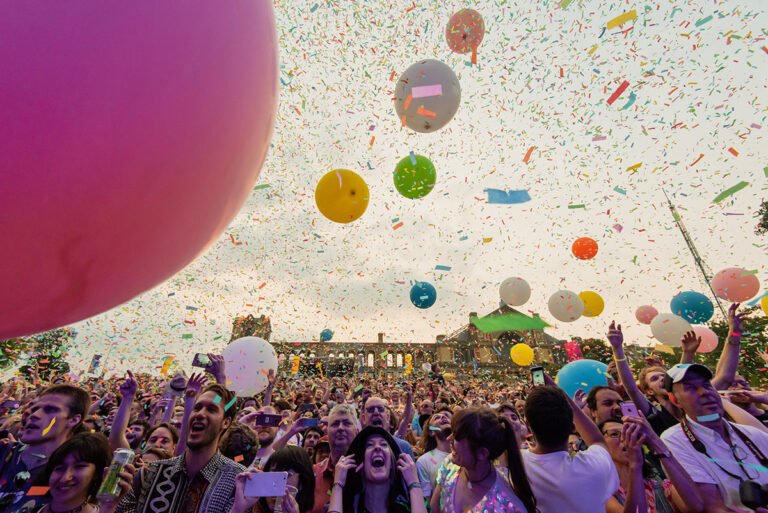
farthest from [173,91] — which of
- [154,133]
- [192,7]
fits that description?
[192,7]

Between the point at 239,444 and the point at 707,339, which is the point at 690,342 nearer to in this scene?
the point at 707,339

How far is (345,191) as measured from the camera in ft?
16.4

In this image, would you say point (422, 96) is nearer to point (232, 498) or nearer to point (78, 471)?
point (232, 498)

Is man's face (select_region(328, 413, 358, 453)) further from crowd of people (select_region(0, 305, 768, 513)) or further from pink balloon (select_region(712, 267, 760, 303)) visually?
pink balloon (select_region(712, 267, 760, 303))

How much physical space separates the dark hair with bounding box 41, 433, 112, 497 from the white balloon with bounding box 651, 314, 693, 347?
383 inches

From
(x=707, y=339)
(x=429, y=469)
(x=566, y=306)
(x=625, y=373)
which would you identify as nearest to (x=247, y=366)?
(x=429, y=469)

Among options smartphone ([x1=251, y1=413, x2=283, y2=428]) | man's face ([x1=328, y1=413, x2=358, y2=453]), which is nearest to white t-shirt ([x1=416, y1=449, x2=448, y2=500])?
man's face ([x1=328, y1=413, x2=358, y2=453])

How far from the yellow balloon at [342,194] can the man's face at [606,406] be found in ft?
11.8

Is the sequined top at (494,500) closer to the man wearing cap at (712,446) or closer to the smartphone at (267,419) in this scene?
the man wearing cap at (712,446)

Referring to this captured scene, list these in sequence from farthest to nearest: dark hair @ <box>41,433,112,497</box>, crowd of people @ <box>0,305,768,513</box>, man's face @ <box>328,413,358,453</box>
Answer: man's face @ <box>328,413,358,453</box>
dark hair @ <box>41,433,112,497</box>
crowd of people @ <box>0,305,768,513</box>

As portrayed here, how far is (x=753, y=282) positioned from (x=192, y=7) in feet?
32.1

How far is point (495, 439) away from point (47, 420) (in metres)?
3.63

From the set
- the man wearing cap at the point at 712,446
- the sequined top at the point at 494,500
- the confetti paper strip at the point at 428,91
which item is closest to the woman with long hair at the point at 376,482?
the sequined top at the point at 494,500

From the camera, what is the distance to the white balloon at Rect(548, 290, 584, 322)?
30.0ft
